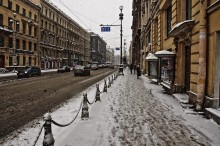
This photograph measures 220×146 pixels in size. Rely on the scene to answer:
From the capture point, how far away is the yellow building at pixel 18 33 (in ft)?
145

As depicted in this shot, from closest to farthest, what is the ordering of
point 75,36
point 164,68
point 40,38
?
point 164,68, point 40,38, point 75,36

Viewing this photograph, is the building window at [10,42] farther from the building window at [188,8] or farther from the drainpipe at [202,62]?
the drainpipe at [202,62]

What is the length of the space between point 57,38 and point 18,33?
2439 cm

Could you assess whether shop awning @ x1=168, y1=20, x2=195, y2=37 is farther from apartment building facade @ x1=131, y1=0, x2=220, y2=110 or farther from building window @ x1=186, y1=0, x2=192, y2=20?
building window @ x1=186, y1=0, x2=192, y2=20

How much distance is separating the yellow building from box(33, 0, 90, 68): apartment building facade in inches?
149

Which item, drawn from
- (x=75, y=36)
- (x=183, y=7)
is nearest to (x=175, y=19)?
(x=183, y=7)

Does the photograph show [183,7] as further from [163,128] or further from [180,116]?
[163,128]

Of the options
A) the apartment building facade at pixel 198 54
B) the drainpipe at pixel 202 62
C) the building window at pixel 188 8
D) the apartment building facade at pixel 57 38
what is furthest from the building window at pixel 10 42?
the drainpipe at pixel 202 62

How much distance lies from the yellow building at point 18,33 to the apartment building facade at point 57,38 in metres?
3.79

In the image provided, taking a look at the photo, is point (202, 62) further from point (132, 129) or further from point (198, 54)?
point (132, 129)

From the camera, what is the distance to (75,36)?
9438 centimetres

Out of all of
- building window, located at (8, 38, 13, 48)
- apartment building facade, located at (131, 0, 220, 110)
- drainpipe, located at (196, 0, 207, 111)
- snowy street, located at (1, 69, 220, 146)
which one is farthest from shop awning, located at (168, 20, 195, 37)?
building window, located at (8, 38, 13, 48)

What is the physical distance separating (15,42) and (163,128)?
43.5 meters

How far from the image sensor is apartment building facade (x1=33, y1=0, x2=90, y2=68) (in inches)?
2465
